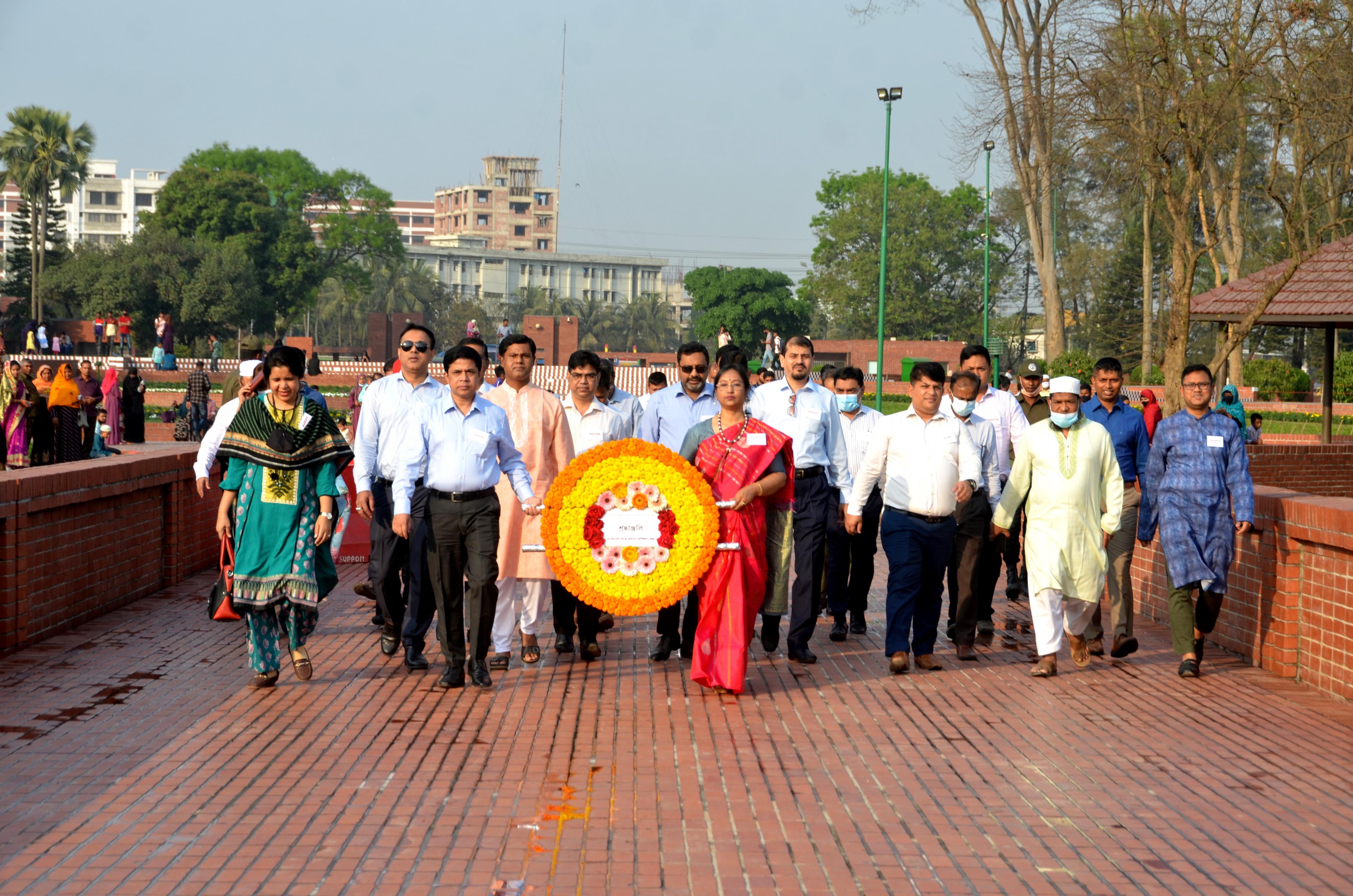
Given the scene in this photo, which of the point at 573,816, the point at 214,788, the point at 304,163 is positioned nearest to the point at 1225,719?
the point at 573,816

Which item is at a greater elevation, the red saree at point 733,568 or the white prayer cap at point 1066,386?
the white prayer cap at point 1066,386

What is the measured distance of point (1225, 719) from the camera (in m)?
7.23

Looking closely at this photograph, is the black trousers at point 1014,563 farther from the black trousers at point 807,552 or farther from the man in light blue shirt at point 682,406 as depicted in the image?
the man in light blue shirt at point 682,406

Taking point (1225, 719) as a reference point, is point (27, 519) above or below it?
above

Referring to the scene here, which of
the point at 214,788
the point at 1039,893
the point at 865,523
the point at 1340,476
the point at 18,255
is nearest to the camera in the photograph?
the point at 1039,893

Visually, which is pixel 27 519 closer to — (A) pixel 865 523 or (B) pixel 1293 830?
(A) pixel 865 523

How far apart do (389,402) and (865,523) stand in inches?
134

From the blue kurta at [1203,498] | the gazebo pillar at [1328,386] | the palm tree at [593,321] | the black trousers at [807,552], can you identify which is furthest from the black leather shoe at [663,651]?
the palm tree at [593,321]

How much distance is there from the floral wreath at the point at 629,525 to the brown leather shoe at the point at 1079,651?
2560mm

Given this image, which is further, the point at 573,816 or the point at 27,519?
the point at 27,519

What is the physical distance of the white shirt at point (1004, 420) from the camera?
9898 millimetres

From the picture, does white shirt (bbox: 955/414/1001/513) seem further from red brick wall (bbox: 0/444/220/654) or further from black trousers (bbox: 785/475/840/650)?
red brick wall (bbox: 0/444/220/654)

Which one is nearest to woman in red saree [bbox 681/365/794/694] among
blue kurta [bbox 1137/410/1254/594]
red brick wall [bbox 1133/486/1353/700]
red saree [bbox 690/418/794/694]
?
red saree [bbox 690/418/794/694]

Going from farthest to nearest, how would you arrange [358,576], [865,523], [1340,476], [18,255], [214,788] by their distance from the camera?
[18,255] < [1340,476] < [358,576] < [865,523] < [214,788]
